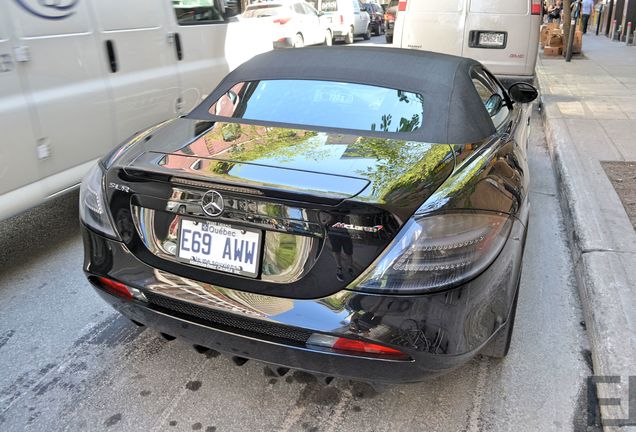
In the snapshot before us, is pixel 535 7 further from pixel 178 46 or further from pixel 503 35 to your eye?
pixel 178 46

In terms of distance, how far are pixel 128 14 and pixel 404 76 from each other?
8.87ft

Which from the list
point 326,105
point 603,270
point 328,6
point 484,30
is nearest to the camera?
Result: point 326,105

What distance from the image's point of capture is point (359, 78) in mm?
3072

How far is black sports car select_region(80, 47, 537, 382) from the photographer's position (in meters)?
2.00

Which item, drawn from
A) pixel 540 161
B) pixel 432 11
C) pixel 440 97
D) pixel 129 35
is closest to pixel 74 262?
pixel 129 35

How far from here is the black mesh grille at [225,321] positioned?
82.5 inches

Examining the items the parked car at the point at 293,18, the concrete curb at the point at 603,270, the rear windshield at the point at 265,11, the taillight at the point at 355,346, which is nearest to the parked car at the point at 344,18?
the parked car at the point at 293,18

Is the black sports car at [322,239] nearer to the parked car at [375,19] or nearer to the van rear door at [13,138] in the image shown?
the van rear door at [13,138]

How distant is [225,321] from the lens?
2.21 meters

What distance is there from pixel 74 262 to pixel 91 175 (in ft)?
5.41

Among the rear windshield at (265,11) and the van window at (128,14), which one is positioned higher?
the van window at (128,14)

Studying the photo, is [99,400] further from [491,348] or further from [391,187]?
[491,348]

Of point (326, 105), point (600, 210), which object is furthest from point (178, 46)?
point (600, 210)

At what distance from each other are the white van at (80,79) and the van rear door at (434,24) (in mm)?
3930
